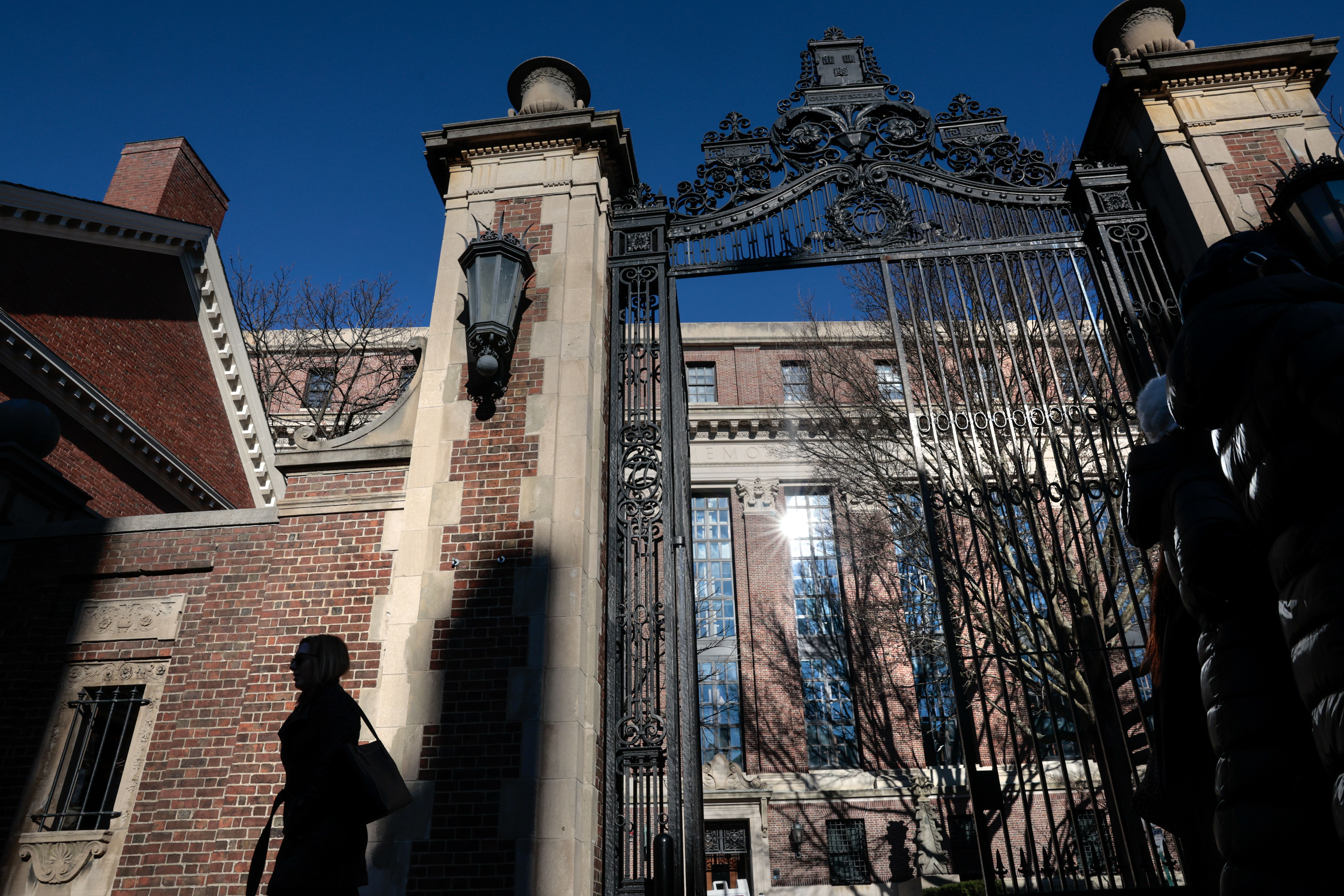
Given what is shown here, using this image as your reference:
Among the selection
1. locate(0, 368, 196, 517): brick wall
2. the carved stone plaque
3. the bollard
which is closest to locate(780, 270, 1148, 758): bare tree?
the bollard

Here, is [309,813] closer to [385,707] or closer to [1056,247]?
[385,707]

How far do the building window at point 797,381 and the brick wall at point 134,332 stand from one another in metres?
12.6

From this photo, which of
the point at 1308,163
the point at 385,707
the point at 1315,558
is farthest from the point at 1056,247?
the point at 385,707

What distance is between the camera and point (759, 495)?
73.8 feet

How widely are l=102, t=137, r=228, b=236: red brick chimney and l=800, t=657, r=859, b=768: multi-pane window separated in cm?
1612

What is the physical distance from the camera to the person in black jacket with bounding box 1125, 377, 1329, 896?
2.55m

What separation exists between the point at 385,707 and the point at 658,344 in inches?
135

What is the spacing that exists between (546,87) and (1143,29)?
17.0 ft

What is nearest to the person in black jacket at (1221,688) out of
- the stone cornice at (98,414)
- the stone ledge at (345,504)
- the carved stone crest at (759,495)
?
the stone ledge at (345,504)

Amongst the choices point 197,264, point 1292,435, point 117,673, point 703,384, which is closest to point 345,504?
point 117,673

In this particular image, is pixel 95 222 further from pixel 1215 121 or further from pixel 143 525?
pixel 1215 121

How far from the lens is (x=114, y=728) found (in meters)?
6.50

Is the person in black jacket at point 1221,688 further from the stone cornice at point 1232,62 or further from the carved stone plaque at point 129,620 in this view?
the carved stone plaque at point 129,620

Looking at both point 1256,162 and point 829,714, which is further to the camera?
point 829,714
